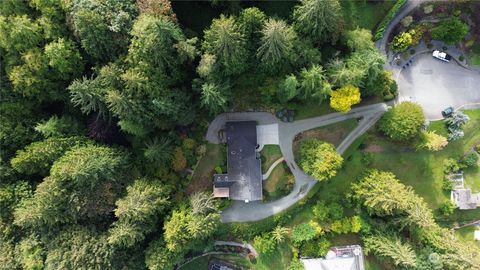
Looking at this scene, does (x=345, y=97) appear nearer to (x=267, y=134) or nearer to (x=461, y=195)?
(x=267, y=134)

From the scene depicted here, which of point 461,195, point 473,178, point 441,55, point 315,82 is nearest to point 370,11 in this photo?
point 441,55

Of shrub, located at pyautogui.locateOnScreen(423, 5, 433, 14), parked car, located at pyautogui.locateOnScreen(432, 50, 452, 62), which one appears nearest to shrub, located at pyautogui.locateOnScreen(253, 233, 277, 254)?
parked car, located at pyautogui.locateOnScreen(432, 50, 452, 62)

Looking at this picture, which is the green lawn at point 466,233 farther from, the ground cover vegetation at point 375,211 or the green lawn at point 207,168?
the green lawn at point 207,168

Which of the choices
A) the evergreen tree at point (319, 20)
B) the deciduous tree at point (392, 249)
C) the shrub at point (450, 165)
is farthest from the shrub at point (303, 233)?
the evergreen tree at point (319, 20)

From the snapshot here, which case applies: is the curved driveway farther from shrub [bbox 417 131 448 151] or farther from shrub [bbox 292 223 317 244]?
shrub [bbox 417 131 448 151]

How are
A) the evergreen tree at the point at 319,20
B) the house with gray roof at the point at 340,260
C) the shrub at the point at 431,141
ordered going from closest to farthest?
the evergreen tree at the point at 319,20, the shrub at the point at 431,141, the house with gray roof at the point at 340,260

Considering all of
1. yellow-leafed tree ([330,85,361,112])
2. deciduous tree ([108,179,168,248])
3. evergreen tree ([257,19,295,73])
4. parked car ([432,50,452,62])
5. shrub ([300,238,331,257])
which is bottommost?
shrub ([300,238,331,257])
